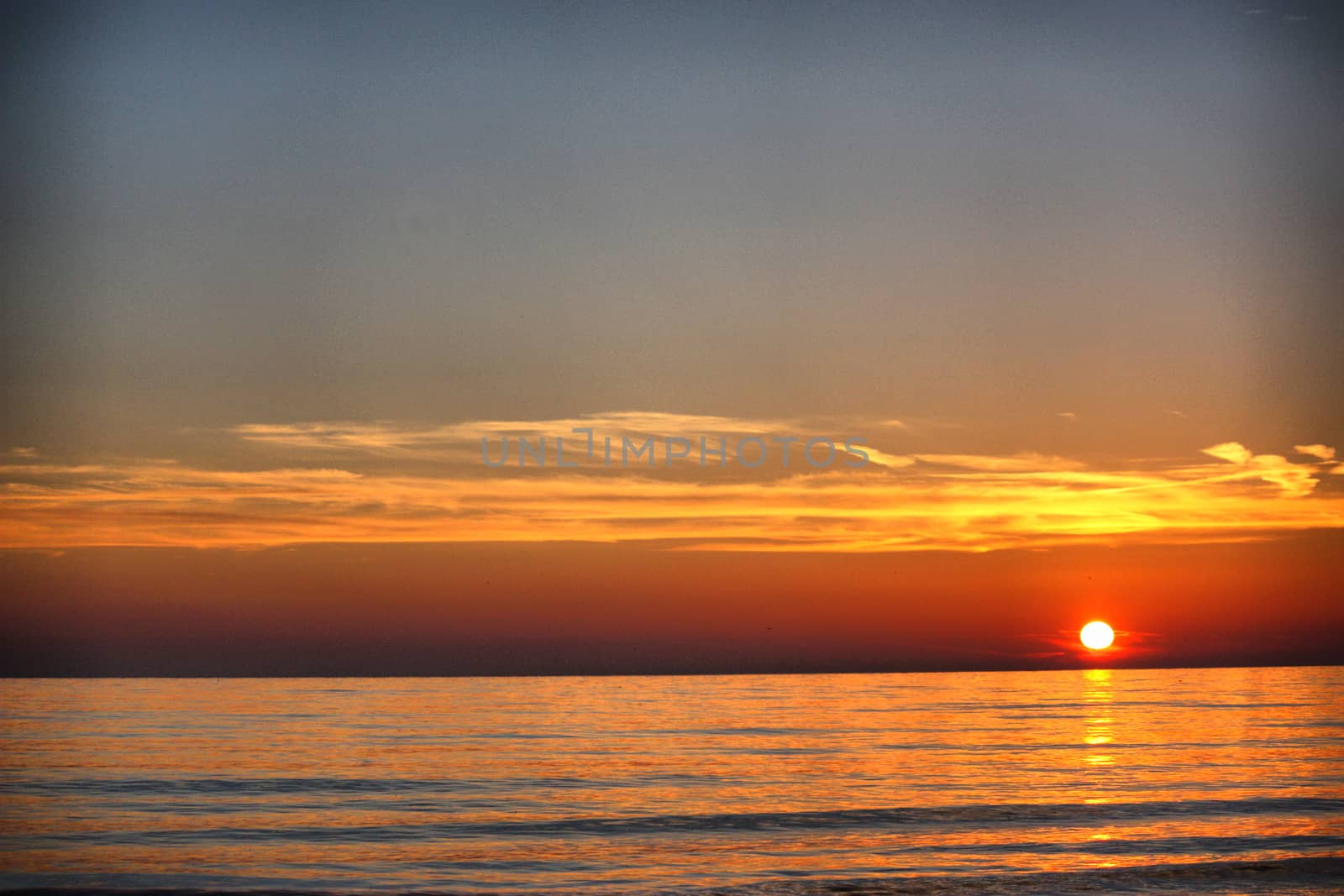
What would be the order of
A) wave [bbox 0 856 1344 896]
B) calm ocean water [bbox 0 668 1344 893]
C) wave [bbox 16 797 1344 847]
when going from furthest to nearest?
wave [bbox 16 797 1344 847]
calm ocean water [bbox 0 668 1344 893]
wave [bbox 0 856 1344 896]

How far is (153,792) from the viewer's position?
108 ft

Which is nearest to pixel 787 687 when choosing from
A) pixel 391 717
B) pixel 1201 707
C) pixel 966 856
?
pixel 1201 707

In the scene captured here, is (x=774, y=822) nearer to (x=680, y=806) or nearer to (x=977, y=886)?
(x=680, y=806)

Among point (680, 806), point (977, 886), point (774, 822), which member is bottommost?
point (680, 806)

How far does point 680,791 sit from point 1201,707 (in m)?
52.3

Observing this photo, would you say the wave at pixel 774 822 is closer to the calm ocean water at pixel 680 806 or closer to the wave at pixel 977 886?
the calm ocean water at pixel 680 806

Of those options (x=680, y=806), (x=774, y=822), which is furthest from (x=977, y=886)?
(x=680, y=806)

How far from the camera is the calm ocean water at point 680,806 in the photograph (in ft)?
73.3

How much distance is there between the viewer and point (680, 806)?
30312 millimetres

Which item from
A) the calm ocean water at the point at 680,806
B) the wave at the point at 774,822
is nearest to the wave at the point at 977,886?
the calm ocean water at the point at 680,806

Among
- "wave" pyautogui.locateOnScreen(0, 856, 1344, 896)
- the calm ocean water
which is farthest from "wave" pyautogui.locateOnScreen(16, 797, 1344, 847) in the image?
"wave" pyautogui.locateOnScreen(0, 856, 1344, 896)

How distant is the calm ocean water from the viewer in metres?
22.3

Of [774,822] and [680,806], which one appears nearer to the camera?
[774,822]

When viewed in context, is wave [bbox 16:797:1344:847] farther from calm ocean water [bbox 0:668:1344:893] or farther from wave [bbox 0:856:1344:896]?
wave [bbox 0:856:1344:896]
